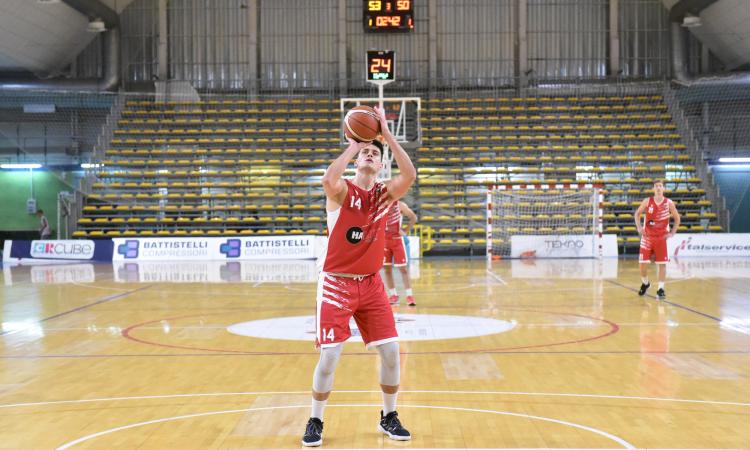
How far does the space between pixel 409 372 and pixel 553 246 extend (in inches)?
768

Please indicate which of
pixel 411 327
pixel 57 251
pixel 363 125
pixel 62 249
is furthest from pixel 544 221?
pixel 363 125

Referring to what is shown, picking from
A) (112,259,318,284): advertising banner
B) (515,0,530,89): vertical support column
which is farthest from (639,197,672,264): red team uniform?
(515,0,530,89): vertical support column

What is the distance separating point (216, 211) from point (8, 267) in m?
7.91

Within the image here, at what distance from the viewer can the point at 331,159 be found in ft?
98.8

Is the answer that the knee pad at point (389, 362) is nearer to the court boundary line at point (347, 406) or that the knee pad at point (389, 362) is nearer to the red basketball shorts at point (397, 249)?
the court boundary line at point (347, 406)

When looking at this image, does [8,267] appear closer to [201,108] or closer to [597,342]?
[201,108]

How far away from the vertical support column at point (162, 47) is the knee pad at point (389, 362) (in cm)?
3059

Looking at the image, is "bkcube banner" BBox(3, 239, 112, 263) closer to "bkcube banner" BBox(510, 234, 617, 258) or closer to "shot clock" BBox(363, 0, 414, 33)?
"shot clock" BBox(363, 0, 414, 33)

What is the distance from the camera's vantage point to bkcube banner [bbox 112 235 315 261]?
86.9ft

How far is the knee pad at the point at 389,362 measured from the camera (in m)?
5.40

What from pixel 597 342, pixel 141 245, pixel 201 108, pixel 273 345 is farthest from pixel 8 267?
pixel 597 342

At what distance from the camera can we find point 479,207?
2877cm

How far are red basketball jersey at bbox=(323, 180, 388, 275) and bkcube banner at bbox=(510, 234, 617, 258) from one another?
69.7ft

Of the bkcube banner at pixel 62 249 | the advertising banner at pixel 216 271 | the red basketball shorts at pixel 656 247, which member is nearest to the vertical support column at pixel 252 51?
the bkcube banner at pixel 62 249
